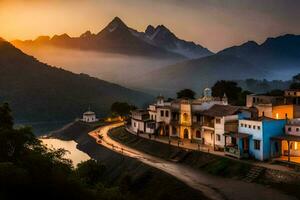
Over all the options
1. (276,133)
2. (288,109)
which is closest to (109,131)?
(288,109)

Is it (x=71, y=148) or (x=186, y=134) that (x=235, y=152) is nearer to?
(x=186, y=134)

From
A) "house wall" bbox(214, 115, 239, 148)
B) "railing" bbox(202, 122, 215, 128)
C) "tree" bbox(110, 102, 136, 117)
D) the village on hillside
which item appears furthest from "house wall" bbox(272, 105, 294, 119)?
"tree" bbox(110, 102, 136, 117)

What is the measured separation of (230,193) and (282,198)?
4958 mm

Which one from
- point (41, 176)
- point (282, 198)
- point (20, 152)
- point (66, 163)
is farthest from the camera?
point (282, 198)

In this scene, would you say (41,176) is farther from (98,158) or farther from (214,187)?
(98,158)

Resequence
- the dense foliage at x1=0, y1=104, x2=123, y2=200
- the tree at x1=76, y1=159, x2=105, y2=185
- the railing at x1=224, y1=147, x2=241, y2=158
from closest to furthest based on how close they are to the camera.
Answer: the dense foliage at x1=0, y1=104, x2=123, y2=200 < the railing at x1=224, y1=147, x2=241, y2=158 < the tree at x1=76, y1=159, x2=105, y2=185

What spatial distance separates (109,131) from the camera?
89.4 m

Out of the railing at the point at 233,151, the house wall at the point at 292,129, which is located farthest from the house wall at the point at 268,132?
the railing at the point at 233,151

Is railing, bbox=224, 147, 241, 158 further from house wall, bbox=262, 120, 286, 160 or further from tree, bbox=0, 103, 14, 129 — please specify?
tree, bbox=0, 103, 14, 129

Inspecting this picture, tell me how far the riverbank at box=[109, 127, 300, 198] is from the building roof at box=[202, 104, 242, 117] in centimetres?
664

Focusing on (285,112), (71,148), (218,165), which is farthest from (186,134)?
(71,148)

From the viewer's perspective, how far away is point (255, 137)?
5106 cm

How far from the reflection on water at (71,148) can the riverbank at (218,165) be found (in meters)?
8.42

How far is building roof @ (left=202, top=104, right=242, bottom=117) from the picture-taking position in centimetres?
5856
